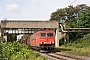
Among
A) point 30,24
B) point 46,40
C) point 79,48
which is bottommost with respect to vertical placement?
point 79,48

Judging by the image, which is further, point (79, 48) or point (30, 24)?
point (30, 24)

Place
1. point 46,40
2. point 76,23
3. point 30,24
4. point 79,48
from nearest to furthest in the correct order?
point 46,40, point 79,48, point 30,24, point 76,23

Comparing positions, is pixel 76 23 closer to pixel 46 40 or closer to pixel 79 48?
pixel 79 48

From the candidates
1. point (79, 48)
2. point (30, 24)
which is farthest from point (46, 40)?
point (30, 24)

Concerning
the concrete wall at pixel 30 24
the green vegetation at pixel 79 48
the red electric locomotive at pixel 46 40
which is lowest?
the green vegetation at pixel 79 48

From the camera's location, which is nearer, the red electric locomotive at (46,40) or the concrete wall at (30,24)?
the red electric locomotive at (46,40)

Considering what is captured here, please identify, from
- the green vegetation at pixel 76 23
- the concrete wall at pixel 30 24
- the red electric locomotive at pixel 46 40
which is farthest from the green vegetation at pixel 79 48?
Result: the concrete wall at pixel 30 24

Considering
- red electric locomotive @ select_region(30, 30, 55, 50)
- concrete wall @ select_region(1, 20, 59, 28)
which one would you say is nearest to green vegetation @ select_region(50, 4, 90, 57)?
concrete wall @ select_region(1, 20, 59, 28)

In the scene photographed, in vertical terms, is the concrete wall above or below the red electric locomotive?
above

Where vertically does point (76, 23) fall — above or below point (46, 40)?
above

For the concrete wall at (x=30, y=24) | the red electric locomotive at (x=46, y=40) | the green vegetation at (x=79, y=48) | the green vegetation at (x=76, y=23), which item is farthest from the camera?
the concrete wall at (x=30, y=24)

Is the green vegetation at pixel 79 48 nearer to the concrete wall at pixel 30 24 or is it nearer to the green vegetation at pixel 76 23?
the green vegetation at pixel 76 23

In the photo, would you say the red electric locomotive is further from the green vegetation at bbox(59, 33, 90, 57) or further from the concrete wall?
the concrete wall

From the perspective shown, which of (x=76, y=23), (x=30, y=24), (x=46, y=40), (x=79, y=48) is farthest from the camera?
(x=76, y=23)
